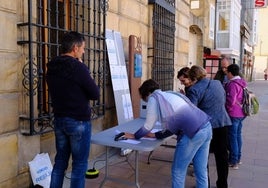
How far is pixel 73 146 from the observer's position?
3.05 meters

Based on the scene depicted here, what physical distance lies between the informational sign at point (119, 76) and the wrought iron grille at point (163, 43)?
Result: 165cm

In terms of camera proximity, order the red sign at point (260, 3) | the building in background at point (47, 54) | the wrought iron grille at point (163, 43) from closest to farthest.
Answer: the building in background at point (47, 54)
the wrought iron grille at point (163, 43)
the red sign at point (260, 3)

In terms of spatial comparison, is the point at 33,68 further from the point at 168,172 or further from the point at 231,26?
the point at 231,26

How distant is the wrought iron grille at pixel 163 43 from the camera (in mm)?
7266

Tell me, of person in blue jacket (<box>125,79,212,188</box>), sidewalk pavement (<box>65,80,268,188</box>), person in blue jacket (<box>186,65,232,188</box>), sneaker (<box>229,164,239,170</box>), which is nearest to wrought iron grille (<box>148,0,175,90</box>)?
sidewalk pavement (<box>65,80,268,188</box>)

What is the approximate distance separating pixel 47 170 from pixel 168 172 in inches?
68.0

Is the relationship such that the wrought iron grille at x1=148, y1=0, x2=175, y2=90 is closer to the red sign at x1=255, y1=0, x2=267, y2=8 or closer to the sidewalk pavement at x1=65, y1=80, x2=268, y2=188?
the sidewalk pavement at x1=65, y1=80, x2=268, y2=188

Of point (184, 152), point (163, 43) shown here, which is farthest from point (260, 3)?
point (184, 152)

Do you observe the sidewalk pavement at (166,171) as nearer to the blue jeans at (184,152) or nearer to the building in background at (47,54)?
the building in background at (47,54)

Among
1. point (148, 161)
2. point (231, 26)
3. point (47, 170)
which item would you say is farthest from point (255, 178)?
point (231, 26)

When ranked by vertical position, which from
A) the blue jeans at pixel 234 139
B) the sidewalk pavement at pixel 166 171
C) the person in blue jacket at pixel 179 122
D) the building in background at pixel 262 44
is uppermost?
the building in background at pixel 262 44

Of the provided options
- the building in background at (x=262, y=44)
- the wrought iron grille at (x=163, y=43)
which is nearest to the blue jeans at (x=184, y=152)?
the wrought iron grille at (x=163, y=43)

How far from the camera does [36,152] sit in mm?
3809

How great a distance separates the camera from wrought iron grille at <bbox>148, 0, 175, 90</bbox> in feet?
23.8
